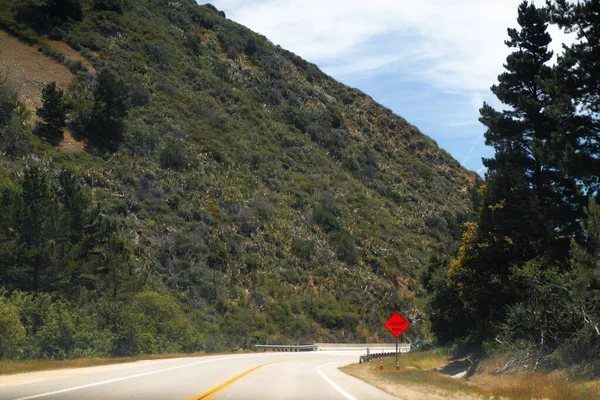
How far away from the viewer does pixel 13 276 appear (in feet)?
94.1

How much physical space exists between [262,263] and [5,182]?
26.5m

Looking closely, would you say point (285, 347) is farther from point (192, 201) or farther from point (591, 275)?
point (591, 275)

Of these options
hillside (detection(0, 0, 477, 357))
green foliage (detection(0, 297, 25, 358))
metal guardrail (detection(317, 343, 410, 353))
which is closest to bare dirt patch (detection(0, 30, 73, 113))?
hillside (detection(0, 0, 477, 357))

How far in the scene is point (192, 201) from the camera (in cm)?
5931

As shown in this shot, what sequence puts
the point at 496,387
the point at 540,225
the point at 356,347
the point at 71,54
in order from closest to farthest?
1. the point at 496,387
2. the point at 540,225
3. the point at 356,347
4. the point at 71,54

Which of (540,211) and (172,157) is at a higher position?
(172,157)

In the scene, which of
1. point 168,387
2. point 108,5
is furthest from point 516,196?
point 108,5

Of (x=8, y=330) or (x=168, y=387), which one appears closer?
(x=168, y=387)

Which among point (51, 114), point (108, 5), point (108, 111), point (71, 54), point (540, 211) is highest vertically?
point (108, 5)

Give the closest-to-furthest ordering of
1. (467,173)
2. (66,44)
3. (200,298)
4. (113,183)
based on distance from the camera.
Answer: (200,298), (113,183), (66,44), (467,173)

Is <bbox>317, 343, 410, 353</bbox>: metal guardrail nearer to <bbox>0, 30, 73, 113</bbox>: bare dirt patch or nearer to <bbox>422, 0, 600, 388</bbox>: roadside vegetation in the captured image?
<bbox>422, 0, 600, 388</bbox>: roadside vegetation

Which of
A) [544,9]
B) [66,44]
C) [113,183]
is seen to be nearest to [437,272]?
[544,9]

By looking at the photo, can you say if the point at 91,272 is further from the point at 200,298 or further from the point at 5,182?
the point at 200,298

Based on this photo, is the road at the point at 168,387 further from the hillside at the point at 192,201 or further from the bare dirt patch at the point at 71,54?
the bare dirt patch at the point at 71,54
